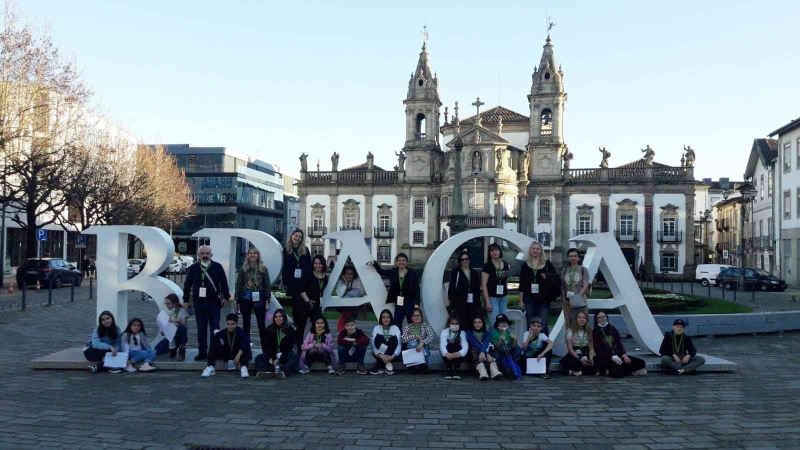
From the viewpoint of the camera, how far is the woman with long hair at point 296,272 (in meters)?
11.1

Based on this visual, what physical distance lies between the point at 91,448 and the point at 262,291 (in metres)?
4.70

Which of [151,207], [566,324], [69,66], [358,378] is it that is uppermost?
[69,66]

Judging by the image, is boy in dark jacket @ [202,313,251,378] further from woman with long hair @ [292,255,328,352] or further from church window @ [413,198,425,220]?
church window @ [413,198,425,220]

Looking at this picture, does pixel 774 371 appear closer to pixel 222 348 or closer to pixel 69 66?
pixel 222 348

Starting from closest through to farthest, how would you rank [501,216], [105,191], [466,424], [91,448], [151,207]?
[91,448] → [466,424] → [105,191] → [151,207] → [501,216]

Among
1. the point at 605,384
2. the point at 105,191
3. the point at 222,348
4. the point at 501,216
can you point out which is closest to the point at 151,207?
the point at 105,191

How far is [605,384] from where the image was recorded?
32.3 ft

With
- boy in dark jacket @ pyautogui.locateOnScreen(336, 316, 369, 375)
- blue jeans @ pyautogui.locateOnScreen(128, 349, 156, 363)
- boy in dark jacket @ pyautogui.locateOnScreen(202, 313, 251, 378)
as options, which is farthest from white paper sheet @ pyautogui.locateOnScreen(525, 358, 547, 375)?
blue jeans @ pyautogui.locateOnScreen(128, 349, 156, 363)

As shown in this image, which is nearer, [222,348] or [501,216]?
[222,348]

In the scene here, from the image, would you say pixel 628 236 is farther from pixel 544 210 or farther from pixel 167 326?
pixel 167 326

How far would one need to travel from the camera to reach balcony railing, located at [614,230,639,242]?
2133 inches

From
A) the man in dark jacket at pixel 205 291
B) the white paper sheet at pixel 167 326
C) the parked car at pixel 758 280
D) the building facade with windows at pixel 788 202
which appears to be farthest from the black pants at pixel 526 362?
the building facade with windows at pixel 788 202

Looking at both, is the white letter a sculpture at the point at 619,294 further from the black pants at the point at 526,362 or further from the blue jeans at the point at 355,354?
the blue jeans at the point at 355,354

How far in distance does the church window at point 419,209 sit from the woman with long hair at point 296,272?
47408 millimetres
